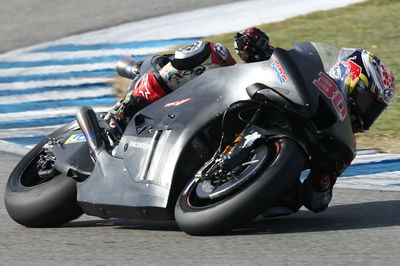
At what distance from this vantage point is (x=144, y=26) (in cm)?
1528

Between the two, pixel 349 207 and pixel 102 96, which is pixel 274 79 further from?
pixel 102 96

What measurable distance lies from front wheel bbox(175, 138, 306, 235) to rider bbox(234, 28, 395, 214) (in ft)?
1.29

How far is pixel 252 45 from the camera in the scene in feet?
19.7

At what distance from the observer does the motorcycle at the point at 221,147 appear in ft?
18.3

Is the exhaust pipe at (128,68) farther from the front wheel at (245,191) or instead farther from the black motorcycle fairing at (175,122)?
the front wheel at (245,191)

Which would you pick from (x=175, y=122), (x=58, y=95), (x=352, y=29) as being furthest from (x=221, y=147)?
(x=352, y=29)

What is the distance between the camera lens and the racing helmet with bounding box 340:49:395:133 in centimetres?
605

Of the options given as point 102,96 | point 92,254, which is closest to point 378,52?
point 102,96

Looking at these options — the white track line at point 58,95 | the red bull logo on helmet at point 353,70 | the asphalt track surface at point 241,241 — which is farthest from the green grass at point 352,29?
the red bull logo on helmet at point 353,70

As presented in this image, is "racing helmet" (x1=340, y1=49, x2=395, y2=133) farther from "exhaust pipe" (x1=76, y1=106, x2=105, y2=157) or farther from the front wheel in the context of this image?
"exhaust pipe" (x1=76, y1=106, x2=105, y2=157)

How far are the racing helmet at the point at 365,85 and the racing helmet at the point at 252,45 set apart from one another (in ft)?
1.55

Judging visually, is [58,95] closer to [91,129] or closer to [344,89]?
[91,129]

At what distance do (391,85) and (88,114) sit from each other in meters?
1.86

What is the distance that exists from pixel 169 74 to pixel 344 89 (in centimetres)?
106
